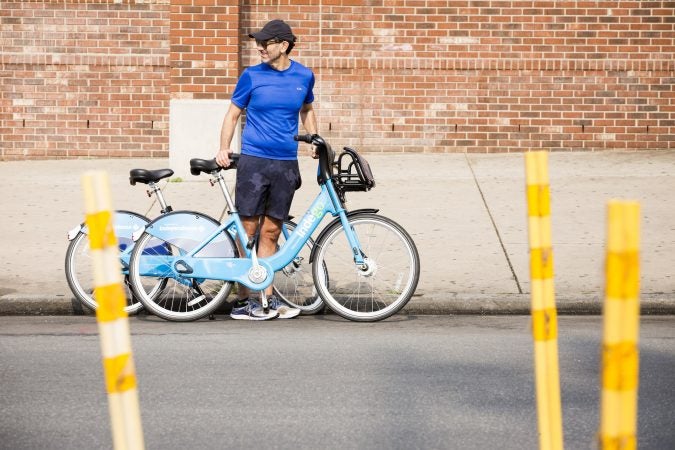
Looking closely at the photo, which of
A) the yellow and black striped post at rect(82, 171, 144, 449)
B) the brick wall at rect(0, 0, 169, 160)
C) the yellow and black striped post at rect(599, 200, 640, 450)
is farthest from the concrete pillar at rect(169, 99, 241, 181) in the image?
the yellow and black striped post at rect(599, 200, 640, 450)

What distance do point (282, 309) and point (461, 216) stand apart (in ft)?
11.6

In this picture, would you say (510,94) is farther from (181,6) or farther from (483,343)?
(483,343)

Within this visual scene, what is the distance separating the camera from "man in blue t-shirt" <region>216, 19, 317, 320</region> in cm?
786

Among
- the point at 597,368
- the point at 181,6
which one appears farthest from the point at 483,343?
the point at 181,6

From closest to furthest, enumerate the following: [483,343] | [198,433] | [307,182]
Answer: [198,433], [483,343], [307,182]

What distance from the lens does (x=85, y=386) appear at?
6.12 metres

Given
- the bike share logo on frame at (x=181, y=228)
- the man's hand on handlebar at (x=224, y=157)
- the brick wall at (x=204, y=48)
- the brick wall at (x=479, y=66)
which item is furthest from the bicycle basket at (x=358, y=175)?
the brick wall at (x=479, y=66)

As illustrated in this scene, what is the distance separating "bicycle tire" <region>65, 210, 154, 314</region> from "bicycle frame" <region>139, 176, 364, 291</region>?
0.31 m

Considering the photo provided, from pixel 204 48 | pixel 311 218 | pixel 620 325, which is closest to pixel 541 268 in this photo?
pixel 620 325

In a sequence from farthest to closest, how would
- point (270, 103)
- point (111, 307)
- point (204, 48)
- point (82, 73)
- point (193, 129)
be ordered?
1. point (82, 73)
2. point (204, 48)
3. point (193, 129)
4. point (270, 103)
5. point (111, 307)

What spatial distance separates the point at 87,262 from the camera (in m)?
8.21

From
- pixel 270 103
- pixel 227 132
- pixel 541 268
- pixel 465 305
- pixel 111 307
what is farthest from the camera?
pixel 465 305

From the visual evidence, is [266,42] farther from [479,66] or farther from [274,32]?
[479,66]

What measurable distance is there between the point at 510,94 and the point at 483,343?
24.6 ft
